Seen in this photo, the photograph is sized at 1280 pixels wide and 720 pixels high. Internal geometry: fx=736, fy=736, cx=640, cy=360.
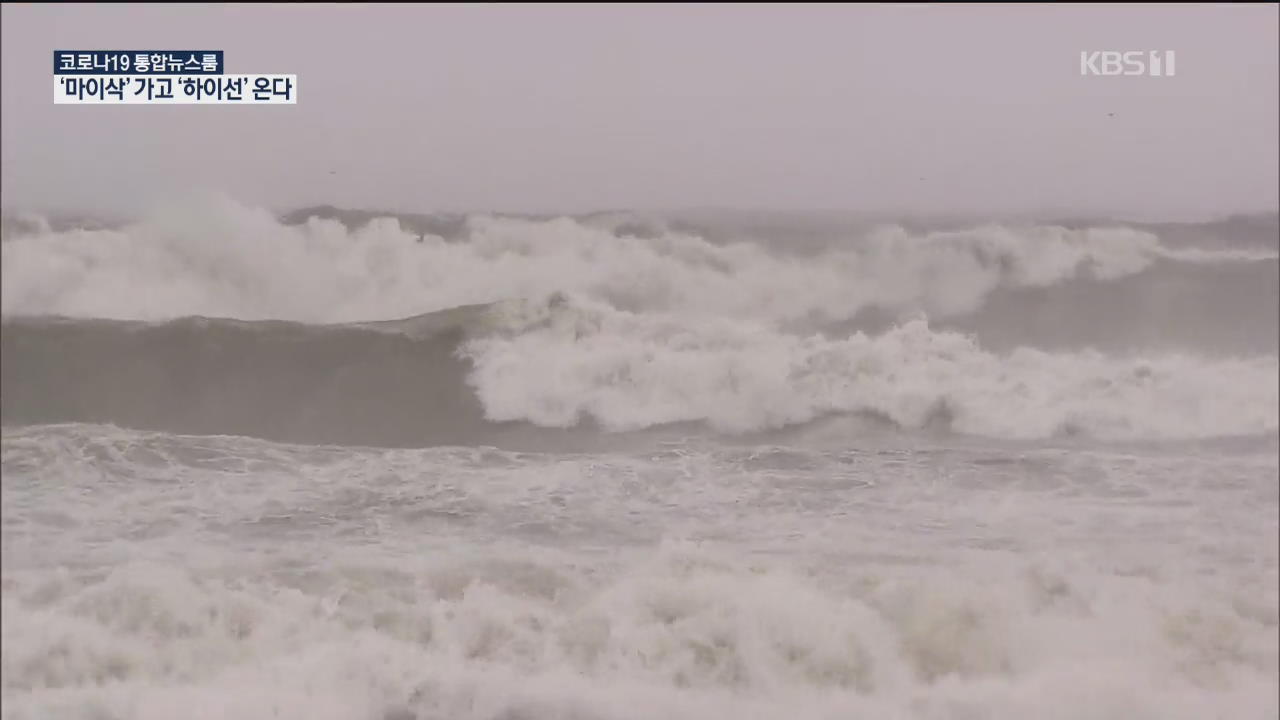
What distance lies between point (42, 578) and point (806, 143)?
205 centimetres

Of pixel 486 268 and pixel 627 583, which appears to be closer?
pixel 627 583

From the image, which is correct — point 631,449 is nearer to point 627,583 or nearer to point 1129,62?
point 627,583

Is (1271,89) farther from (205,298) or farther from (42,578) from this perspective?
(42,578)

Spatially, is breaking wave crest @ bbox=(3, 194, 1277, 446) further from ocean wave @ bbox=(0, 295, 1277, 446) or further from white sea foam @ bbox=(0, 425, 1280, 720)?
white sea foam @ bbox=(0, 425, 1280, 720)

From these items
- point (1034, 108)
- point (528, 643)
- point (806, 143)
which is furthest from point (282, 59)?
point (1034, 108)

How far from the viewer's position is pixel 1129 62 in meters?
1.69

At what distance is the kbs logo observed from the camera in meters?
1.68

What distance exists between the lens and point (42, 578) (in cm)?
170
